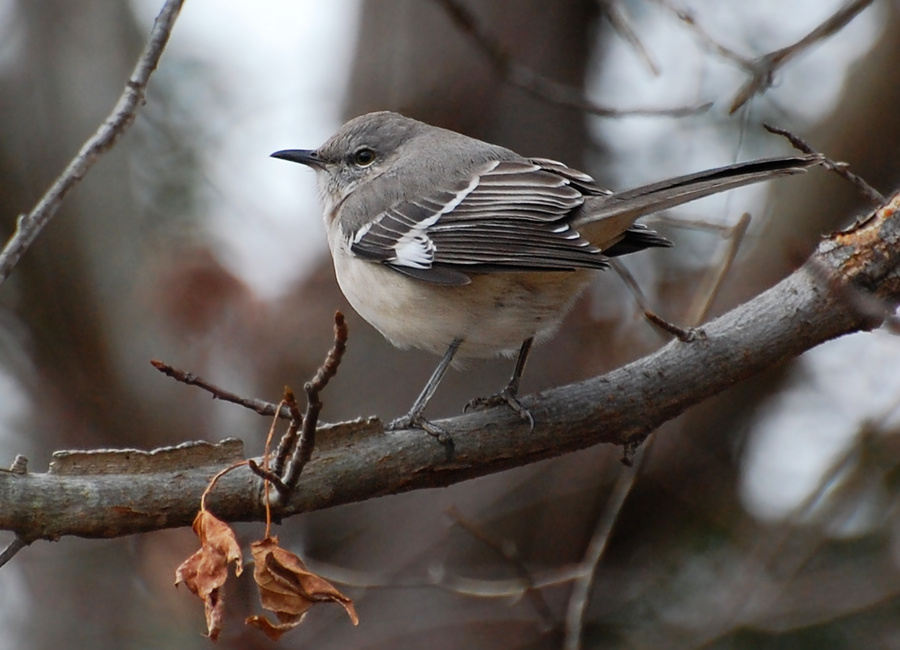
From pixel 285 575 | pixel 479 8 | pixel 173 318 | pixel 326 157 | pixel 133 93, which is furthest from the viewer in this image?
pixel 173 318

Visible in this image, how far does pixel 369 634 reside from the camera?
17.1ft

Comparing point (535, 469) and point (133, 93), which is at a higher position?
point (535, 469)

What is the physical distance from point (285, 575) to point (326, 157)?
2.65 meters

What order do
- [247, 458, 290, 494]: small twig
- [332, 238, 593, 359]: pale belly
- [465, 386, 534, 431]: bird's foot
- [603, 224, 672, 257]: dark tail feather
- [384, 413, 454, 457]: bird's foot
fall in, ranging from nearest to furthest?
[247, 458, 290, 494]: small twig
[384, 413, 454, 457]: bird's foot
[465, 386, 534, 431]: bird's foot
[332, 238, 593, 359]: pale belly
[603, 224, 672, 257]: dark tail feather

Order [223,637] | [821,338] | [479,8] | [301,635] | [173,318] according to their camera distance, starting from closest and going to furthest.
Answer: [821,338] < [223,637] < [301,635] < [479,8] < [173,318]

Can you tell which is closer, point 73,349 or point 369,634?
point 369,634

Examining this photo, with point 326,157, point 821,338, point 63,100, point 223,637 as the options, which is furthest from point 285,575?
point 63,100

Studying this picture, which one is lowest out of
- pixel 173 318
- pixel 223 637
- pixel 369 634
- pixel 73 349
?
pixel 223 637

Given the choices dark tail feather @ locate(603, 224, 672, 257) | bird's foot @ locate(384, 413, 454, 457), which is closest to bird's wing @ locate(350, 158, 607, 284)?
dark tail feather @ locate(603, 224, 672, 257)

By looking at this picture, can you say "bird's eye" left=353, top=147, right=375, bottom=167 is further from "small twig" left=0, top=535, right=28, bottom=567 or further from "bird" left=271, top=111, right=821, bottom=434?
"small twig" left=0, top=535, right=28, bottom=567

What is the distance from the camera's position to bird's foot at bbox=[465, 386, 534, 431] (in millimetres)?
3004

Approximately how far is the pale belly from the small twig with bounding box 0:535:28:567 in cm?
161

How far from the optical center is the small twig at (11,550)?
220 centimetres

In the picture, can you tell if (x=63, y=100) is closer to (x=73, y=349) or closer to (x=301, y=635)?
(x=73, y=349)
